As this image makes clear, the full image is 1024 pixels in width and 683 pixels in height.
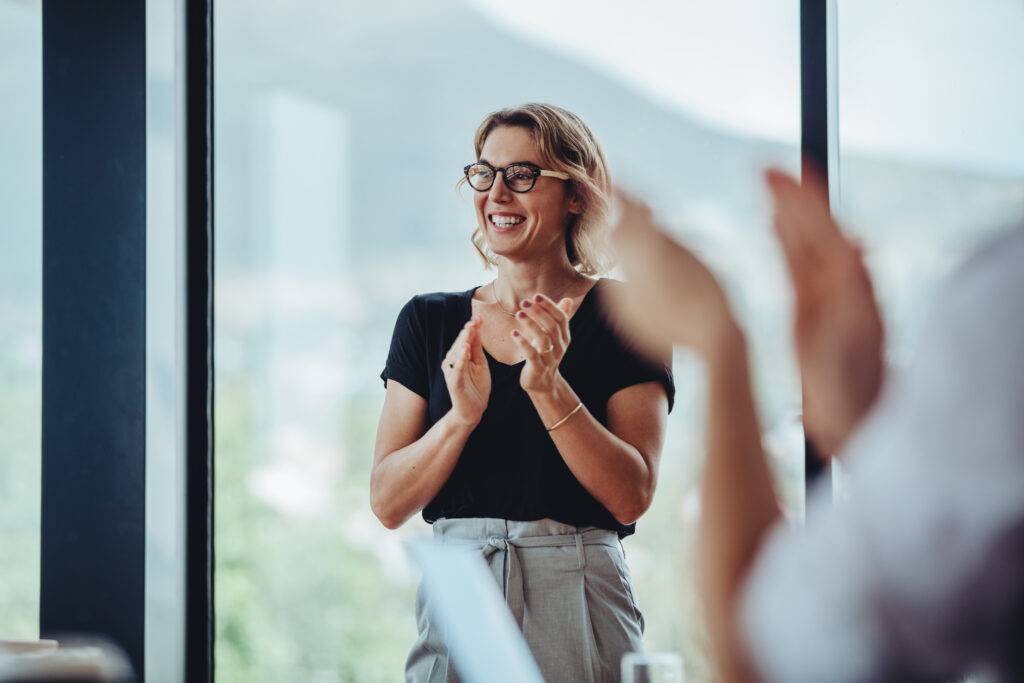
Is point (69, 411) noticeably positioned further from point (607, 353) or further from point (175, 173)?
point (607, 353)

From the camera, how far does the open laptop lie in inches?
47.3

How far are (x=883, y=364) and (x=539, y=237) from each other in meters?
0.99

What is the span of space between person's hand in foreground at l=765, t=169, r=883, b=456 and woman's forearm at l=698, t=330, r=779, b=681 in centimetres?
7

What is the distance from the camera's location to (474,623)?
1199 mm

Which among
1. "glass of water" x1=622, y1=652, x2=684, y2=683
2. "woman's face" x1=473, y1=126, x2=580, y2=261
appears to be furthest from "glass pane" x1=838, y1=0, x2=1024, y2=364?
"glass of water" x1=622, y1=652, x2=684, y2=683

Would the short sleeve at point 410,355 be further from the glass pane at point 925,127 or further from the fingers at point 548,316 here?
the glass pane at point 925,127

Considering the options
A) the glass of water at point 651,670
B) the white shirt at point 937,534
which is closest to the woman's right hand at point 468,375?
the glass of water at point 651,670

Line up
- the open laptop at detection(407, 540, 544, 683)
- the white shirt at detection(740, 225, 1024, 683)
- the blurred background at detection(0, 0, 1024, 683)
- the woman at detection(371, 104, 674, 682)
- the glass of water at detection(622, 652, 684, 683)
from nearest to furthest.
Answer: the white shirt at detection(740, 225, 1024, 683)
the glass of water at detection(622, 652, 684, 683)
the open laptop at detection(407, 540, 544, 683)
the woman at detection(371, 104, 674, 682)
the blurred background at detection(0, 0, 1024, 683)

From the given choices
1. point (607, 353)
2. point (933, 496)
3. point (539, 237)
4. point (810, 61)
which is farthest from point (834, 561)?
point (810, 61)

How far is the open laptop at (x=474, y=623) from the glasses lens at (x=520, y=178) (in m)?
0.62

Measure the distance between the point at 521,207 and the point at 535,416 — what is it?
36 centimetres

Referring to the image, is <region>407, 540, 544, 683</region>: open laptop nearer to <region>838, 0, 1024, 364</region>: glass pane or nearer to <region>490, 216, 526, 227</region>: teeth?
<region>490, 216, 526, 227</region>: teeth

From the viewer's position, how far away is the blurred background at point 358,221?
1.78 meters

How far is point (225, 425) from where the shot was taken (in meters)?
2.06
